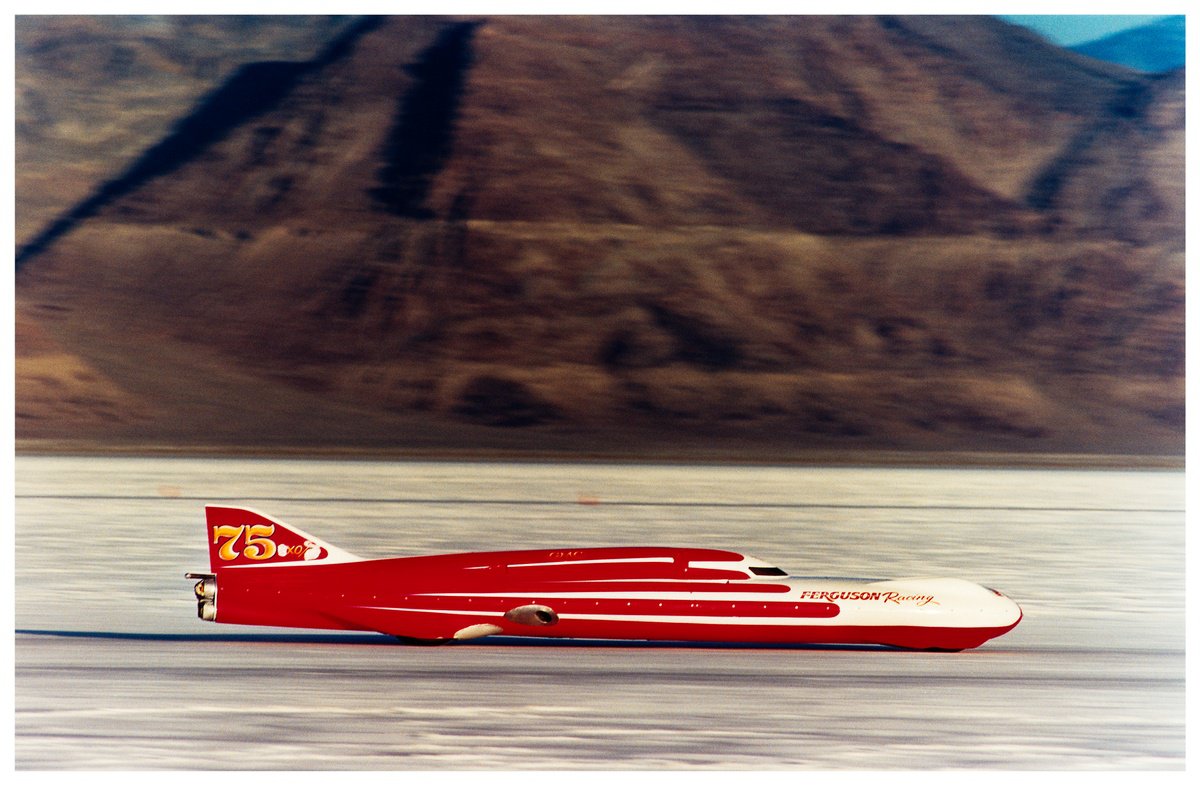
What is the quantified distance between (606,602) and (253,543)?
4.30 meters

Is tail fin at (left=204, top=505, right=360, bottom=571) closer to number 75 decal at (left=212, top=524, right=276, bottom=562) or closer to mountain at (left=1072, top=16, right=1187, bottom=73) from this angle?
number 75 decal at (left=212, top=524, right=276, bottom=562)

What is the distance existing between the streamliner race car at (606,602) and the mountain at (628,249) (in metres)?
79.7

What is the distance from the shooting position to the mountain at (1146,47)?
5797 inches

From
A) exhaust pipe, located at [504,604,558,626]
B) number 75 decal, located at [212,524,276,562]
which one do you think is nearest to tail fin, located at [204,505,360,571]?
number 75 decal, located at [212,524,276,562]

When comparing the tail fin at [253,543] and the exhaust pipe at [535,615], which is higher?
the tail fin at [253,543]

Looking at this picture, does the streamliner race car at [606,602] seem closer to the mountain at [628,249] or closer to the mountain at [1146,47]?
the mountain at [628,249]

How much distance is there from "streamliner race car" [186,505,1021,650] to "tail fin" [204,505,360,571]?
26 cm

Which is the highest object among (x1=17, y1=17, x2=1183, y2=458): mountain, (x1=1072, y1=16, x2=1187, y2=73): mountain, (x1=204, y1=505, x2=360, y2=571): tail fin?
(x1=1072, y1=16, x2=1187, y2=73): mountain

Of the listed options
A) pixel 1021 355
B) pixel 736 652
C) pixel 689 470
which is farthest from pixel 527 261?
pixel 736 652

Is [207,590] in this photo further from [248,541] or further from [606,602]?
[606,602]

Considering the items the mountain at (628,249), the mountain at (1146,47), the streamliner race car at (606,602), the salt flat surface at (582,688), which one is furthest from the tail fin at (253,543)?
the mountain at (1146,47)

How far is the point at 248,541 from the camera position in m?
18.4

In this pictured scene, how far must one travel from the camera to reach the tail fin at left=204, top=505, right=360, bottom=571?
60.2ft

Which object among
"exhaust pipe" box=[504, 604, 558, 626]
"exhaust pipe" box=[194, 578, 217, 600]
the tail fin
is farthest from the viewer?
the tail fin
